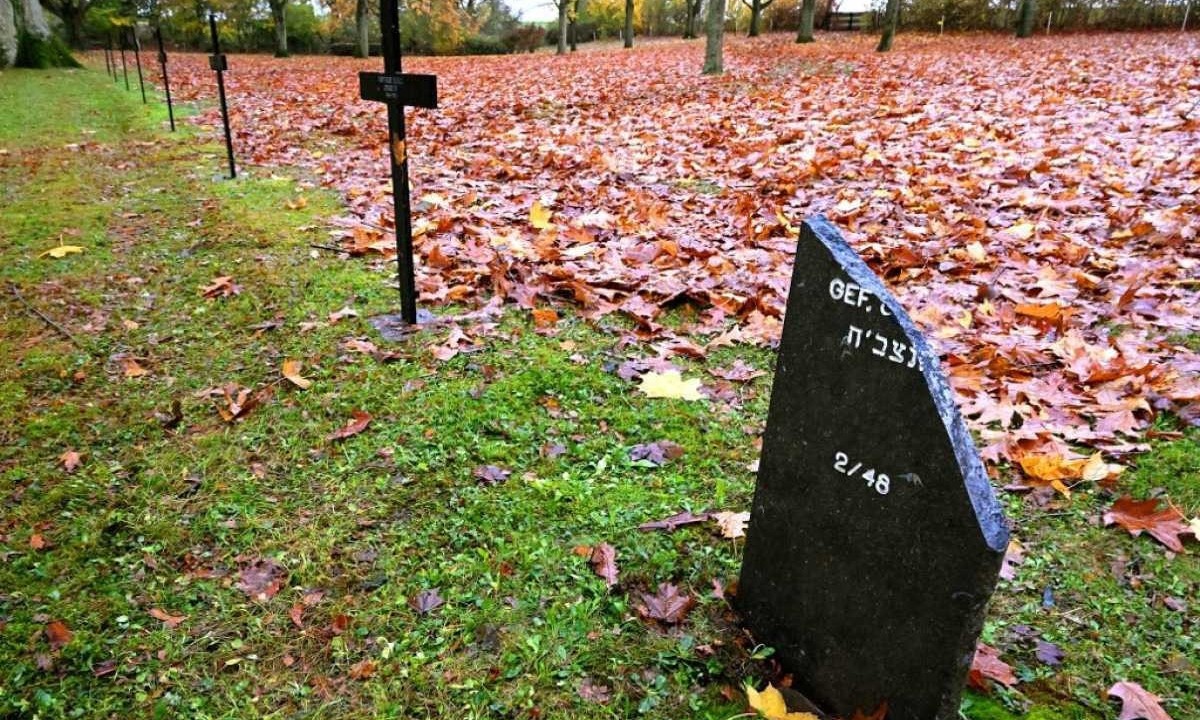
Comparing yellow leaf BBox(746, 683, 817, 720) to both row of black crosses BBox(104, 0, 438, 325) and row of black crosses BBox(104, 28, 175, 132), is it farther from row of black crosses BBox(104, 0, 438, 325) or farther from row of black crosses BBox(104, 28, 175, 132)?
row of black crosses BBox(104, 28, 175, 132)

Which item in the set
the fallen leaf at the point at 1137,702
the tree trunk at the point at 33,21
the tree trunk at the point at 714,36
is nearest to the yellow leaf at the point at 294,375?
the fallen leaf at the point at 1137,702

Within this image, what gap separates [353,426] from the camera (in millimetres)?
3350

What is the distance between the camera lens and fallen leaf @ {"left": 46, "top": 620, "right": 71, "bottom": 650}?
Answer: 226 cm

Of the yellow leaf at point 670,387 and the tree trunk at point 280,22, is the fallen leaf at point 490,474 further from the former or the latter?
the tree trunk at point 280,22

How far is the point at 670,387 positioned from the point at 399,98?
2.10 meters

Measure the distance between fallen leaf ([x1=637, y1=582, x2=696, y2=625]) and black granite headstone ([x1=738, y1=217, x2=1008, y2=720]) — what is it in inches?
13.5

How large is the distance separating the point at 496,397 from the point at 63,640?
6.07ft

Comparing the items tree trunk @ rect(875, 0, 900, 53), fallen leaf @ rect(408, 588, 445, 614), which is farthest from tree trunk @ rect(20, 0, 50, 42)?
fallen leaf @ rect(408, 588, 445, 614)

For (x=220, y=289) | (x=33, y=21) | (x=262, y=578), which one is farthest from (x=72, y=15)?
(x=262, y=578)

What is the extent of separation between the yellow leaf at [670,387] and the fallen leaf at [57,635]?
2380 mm

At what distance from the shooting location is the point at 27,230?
6.14m

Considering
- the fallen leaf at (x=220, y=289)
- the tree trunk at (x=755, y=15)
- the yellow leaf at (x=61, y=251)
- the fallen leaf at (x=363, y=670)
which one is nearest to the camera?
the fallen leaf at (x=363, y=670)

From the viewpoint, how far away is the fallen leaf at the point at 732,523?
265cm

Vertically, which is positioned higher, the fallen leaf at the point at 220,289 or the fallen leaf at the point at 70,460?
the fallen leaf at the point at 220,289
